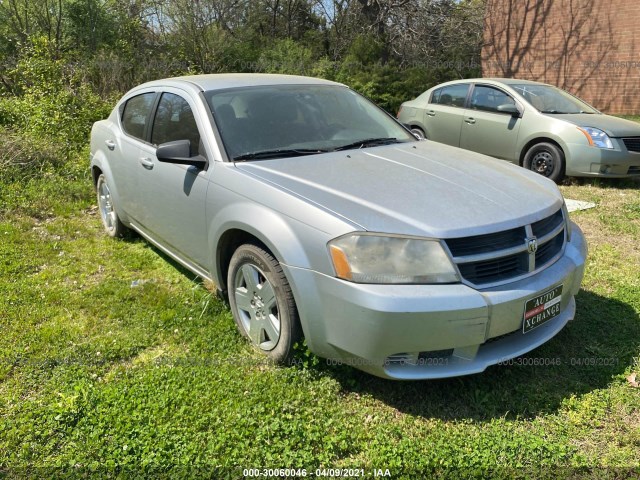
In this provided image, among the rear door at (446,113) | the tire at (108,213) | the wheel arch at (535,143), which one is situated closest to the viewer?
the tire at (108,213)

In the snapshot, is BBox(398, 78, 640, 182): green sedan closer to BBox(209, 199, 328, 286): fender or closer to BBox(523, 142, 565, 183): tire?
BBox(523, 142, 565, 183): tire

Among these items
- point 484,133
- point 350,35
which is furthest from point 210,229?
point 350,35

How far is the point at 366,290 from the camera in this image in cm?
248

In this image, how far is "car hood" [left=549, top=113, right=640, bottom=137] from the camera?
Answer: 23.7 ft

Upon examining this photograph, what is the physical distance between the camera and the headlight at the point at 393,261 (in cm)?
253

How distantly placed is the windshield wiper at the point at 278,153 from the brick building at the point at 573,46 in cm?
1441

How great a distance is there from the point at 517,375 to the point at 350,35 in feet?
56.8

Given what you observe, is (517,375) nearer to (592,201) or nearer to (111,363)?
(111,363)

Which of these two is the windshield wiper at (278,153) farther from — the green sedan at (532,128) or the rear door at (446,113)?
the rear door at (446,113)

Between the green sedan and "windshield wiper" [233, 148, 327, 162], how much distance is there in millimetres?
5157

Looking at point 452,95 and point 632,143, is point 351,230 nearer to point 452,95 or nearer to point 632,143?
point 632,143

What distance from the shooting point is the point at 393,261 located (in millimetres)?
2541

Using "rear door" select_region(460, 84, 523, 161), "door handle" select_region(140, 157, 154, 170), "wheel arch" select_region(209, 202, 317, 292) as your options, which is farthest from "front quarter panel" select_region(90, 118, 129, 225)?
"rear door" select_region(460, 84, 523, 161)

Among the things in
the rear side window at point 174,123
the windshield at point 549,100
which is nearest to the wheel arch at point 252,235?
the rear side window at point 174,123
